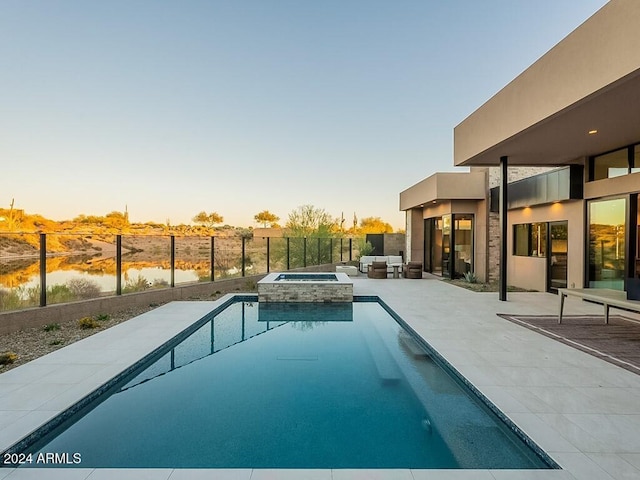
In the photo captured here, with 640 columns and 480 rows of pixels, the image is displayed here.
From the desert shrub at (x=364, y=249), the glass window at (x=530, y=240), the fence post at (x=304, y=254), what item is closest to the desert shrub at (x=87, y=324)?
the fence post at (x=304, y=254)

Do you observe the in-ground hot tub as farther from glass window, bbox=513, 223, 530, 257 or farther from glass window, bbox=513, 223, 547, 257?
glass window, bbox=513, 223, 530, 257

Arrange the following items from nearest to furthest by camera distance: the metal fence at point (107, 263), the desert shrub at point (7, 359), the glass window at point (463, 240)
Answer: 1. the desert shrub at point (7, 359)
2. the metal fence at point (107, 263)
3. the glass window at point (463, 240)

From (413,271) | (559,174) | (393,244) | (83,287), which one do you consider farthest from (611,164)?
(393,244)

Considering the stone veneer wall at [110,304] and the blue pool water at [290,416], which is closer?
the blue pool water at [290,416]

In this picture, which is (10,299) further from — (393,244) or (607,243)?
(393,244)

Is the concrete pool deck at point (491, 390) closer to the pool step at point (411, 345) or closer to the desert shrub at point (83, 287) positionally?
the pool step at point (411, 345)

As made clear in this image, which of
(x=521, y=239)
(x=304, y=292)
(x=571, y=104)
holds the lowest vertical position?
(x=304, y=292)

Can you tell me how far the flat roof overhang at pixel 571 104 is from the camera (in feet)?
13.3

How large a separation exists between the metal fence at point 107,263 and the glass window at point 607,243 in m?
9.49

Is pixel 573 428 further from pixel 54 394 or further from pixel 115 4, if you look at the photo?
pixel 115 4

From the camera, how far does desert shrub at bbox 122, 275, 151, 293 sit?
8518mm

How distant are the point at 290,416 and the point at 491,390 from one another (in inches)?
75.9

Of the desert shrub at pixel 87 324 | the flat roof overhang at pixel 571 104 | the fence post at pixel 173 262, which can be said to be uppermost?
the flat roof overhang at pixel 571 104

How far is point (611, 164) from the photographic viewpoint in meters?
7.96
